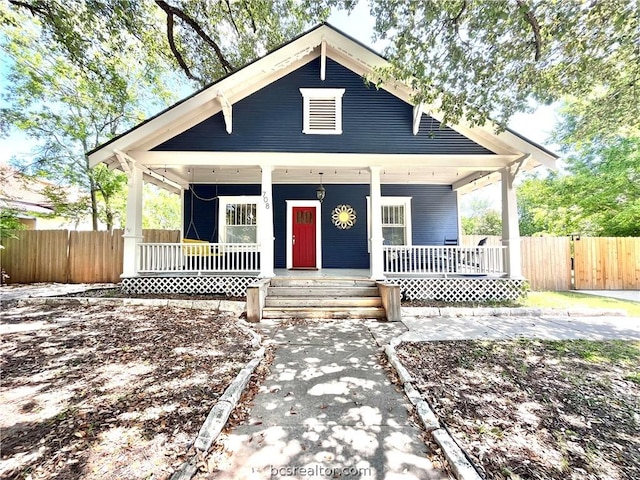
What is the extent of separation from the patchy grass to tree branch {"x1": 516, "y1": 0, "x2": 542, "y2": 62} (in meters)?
5.58

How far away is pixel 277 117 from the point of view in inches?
305

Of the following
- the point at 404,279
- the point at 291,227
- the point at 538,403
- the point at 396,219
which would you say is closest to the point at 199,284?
the point at 291,227

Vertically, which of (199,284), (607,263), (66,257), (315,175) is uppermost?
(315,175)

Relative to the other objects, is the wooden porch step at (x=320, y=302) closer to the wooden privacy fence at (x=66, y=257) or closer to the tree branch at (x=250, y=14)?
the wooden privacy fence at (x=66, y=257)

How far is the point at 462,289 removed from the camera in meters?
7.58

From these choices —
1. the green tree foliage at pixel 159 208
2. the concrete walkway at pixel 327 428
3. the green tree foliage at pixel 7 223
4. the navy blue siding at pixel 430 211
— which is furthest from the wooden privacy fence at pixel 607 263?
the green tree foliage at pixel 159 208

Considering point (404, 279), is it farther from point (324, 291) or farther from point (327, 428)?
point (327, 428)

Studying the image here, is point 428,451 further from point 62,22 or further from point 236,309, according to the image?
point 62,22

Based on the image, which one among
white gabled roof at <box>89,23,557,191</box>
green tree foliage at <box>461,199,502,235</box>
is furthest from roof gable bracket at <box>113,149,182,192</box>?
green tree foliage at <box>461,199,502,235</box>

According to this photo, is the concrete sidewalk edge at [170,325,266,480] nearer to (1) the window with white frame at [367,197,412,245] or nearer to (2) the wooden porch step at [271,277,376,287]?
(2) the wooden porch step at [271,277,376,287]

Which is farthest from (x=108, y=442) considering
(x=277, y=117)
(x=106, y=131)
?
(x=106, y=131)

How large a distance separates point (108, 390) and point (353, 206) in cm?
874

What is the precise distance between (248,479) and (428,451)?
4.50 ft

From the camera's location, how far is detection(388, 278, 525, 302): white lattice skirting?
7.56m
